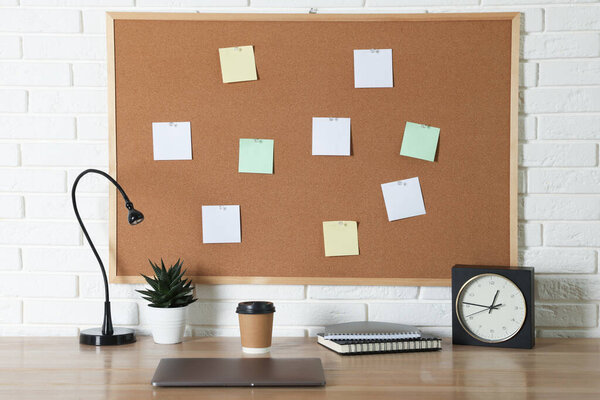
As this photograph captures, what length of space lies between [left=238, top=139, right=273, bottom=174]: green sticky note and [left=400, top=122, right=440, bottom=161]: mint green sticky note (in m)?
0.37

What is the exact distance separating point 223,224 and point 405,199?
0.51m

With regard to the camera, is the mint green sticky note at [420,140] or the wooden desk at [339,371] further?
→ the mint green sticky note at [420,140]

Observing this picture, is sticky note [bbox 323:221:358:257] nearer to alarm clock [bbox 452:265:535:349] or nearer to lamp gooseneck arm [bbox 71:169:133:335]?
alarm clock [bbox 452:265:535:349]

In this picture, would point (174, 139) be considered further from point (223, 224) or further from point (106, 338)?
point (106, 338)

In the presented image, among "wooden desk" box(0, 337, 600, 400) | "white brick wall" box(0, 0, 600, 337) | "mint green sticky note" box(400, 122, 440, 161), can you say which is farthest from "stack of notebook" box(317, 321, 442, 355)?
"mint green sticky note" box(400, 122, 440, 161)

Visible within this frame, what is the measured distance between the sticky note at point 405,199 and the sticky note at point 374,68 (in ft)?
0.91

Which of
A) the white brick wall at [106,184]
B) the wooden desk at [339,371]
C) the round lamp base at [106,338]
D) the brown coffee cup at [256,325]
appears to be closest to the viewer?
the wooden desk at [339,371]

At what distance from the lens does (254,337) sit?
1366mm

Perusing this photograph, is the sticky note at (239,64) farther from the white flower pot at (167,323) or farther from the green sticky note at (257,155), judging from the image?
the white flower pot at (167,323)

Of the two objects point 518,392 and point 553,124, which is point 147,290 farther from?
point 553,124

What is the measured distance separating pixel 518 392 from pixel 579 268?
612 mm

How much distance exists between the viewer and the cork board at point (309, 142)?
1.56m

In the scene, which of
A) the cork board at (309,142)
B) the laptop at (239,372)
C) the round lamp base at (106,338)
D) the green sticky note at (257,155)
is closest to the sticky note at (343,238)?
the cork board at (309,142)

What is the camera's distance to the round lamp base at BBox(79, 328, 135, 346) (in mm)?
1459
